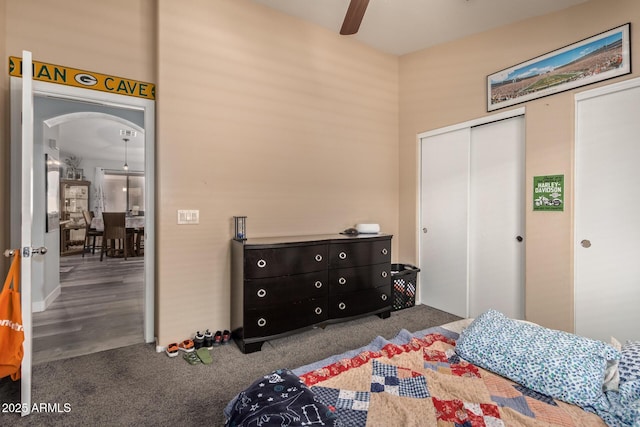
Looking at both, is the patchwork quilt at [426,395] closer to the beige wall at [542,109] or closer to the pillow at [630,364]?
the pillow at [630,364]

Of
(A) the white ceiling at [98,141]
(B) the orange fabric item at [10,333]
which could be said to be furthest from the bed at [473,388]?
(A) the white ceiling at [98,141]

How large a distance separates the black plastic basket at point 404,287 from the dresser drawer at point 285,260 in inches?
43.2

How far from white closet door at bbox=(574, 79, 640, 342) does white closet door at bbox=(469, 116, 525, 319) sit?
1.55 feet

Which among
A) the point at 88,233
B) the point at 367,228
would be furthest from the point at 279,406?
the point at 88,233

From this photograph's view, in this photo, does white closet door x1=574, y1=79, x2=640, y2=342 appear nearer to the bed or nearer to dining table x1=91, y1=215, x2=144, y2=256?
the bed

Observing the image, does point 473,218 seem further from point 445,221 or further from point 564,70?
point 564,70

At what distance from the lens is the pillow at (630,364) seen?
3.64ft

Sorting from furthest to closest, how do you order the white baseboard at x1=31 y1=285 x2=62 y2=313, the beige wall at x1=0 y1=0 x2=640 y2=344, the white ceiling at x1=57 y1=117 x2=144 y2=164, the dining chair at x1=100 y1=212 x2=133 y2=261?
the dining chair at x1=100 y1=212 x2=133 y2=261, the white ceiling at x1=57 y1=117 x2=144 y2=164, the white baseboard at x1=31 y1=285 x2=62 y2=313, the beige wall at x1=0 y1=0 x2=640 y2=344

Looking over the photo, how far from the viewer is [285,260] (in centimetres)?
266

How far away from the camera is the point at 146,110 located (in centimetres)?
266

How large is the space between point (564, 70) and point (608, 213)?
1.23m

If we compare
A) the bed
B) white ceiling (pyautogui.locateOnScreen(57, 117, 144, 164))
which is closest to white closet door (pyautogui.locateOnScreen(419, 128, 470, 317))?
the bed

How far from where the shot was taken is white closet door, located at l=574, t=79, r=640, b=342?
7.35ft

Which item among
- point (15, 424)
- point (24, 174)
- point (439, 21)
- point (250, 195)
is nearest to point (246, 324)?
point (250, 195)
